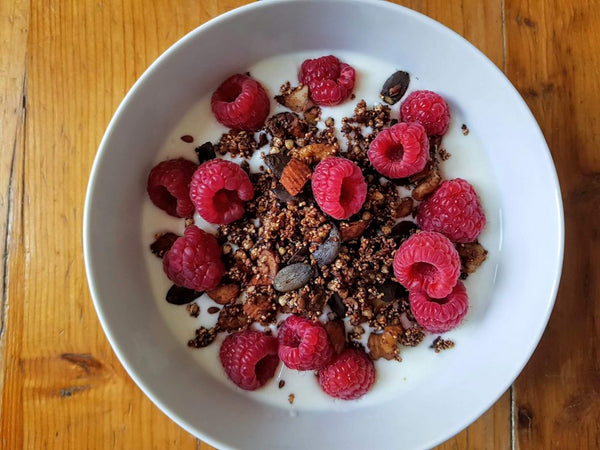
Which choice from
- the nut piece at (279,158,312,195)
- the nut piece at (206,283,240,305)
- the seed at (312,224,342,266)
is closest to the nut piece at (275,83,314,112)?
the nut piece at (279,158,312,195)

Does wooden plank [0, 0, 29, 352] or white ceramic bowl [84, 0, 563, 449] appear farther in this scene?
wooden plank [0, 0, 29, 352]

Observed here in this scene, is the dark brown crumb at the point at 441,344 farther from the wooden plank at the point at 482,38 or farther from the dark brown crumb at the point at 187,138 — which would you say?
the dark brown crumb at the point at 187,138

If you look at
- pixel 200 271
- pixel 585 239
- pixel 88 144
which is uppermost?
pixel 88 144

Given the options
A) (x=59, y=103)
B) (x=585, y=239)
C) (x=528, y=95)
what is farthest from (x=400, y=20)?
(x=59, y=103)

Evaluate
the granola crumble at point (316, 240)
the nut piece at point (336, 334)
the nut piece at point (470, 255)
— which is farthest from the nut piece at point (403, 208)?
the nut piece at point (336, 334)

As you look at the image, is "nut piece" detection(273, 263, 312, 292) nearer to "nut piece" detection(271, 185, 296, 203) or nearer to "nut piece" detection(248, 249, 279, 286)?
"nut piece" detection(248, 249, 279, 286)

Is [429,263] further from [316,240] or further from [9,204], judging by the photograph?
[9,204]

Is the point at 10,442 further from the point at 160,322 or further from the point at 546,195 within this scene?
the point at 546,195
